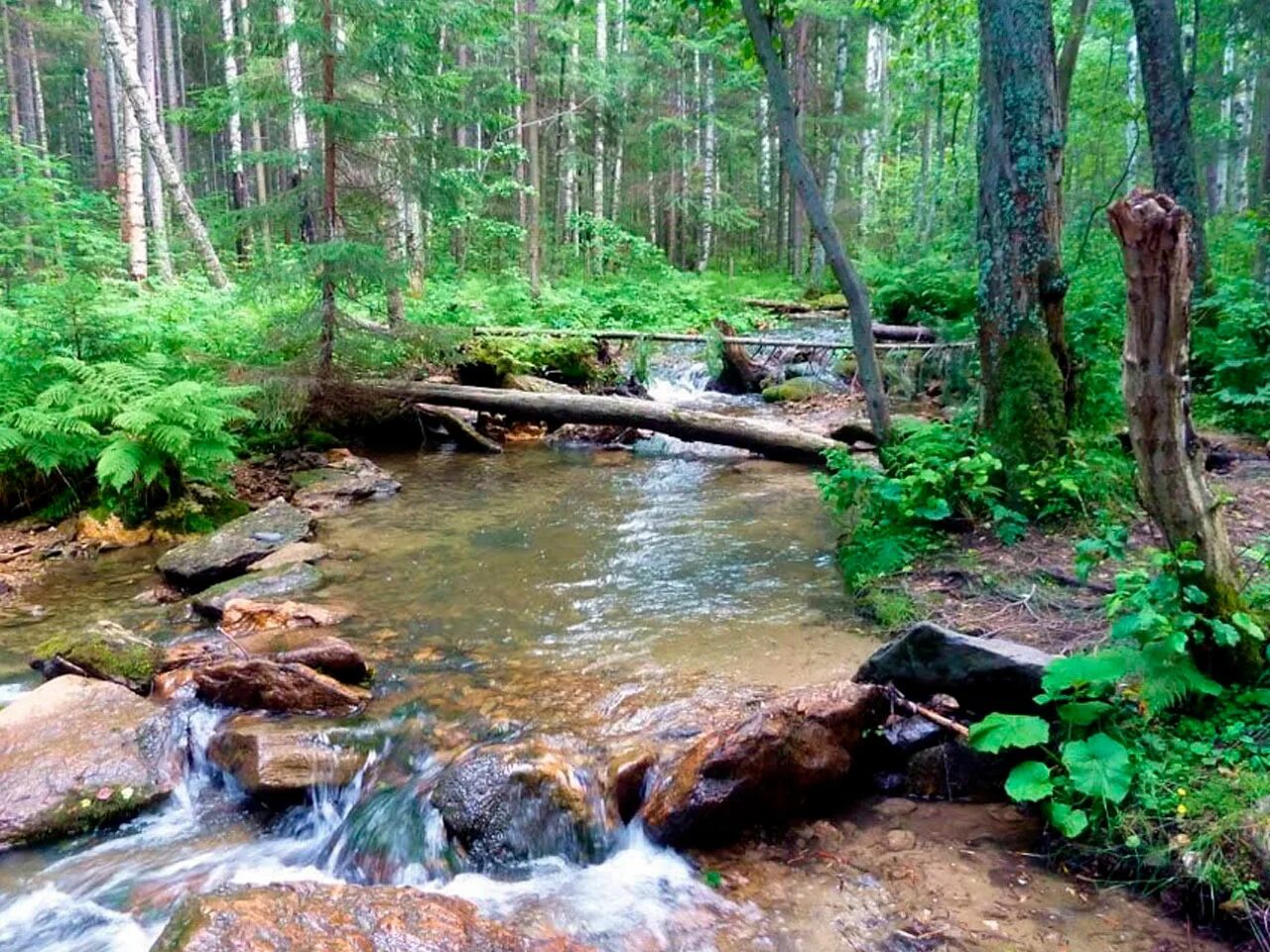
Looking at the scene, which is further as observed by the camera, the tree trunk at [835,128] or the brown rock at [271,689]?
the tree trunk at [835,128]

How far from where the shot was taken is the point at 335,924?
112 inches

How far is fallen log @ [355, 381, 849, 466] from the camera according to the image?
9.90m

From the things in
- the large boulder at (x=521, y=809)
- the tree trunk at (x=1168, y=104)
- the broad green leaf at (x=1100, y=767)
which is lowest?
the large boulder at (x=521, y=809)

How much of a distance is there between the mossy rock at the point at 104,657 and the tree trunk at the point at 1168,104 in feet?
36.5

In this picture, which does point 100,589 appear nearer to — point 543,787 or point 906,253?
point 543,787

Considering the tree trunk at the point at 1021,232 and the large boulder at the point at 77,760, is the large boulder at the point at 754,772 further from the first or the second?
Answer: the tree trunk at the point at 1021,232

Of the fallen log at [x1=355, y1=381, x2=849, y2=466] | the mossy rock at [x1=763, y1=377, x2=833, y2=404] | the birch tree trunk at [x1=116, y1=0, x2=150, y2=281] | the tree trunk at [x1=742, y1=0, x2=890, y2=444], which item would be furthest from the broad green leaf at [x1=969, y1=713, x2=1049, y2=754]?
the birch tree trunk at [x1=116, y1=0, x2=150, y2=281]

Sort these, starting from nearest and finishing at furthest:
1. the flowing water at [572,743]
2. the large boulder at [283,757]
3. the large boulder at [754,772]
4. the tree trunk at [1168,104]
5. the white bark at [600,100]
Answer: the flowing water at [572,743]
the large boulder at [754,772]
the large boulder at [283,757]
the tree trunk at [1168,104]
the white bark at [600,100]

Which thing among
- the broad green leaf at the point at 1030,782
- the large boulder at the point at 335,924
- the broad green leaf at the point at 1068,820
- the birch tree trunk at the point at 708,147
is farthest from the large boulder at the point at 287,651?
the birch tree trunk at the point at 708,147

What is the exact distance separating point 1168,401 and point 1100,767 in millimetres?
1446

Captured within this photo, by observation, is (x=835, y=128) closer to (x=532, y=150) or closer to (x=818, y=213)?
(x=532, y=150)

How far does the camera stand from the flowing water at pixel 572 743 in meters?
3.30

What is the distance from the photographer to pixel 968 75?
18656mm

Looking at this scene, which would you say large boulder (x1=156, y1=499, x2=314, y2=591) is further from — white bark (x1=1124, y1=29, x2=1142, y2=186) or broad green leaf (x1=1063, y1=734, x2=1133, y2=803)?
white bark (x1=1124, y1=29, x2=1142, y2=186)
